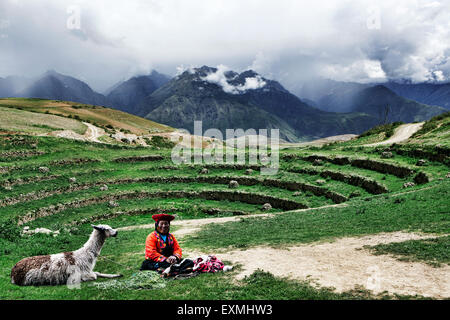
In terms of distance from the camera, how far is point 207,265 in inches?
398

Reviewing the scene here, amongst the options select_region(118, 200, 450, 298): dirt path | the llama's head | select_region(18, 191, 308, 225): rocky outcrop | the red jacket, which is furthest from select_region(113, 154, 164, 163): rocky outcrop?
the red jacket

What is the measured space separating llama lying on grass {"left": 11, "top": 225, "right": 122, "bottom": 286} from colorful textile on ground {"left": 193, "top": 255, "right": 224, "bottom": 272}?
2.93 metres

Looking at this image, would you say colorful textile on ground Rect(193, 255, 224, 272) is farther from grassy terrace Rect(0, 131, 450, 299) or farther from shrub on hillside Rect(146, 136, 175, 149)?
shrub on hillside Rect(146, 136, 175, 149)

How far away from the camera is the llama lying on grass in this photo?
9.23 metres

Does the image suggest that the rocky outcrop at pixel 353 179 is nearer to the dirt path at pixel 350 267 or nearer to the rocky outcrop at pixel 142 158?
the dirt path at pixel 350 267

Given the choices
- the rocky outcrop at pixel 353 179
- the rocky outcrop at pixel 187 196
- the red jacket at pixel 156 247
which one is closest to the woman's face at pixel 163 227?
the red jacket at pixel 156 247

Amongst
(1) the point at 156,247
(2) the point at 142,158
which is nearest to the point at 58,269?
(1) the point at 156,247

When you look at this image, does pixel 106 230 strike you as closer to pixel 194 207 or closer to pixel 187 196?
Result: pixel 194 207

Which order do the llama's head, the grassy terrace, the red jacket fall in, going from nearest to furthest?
1. the grassy terrace
2. the red jacket
3. the llama's head

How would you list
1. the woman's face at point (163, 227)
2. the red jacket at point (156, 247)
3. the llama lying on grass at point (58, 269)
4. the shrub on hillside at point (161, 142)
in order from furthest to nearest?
the shrub on hillside at point (161, 142)
the woman's face at point (163, 227)
the red jacket at point (156, 247)
the llama lying on grass at point (58, 269)

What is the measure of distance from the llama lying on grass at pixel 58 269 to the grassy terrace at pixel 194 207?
0.46 metres

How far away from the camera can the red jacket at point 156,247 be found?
1041cm
